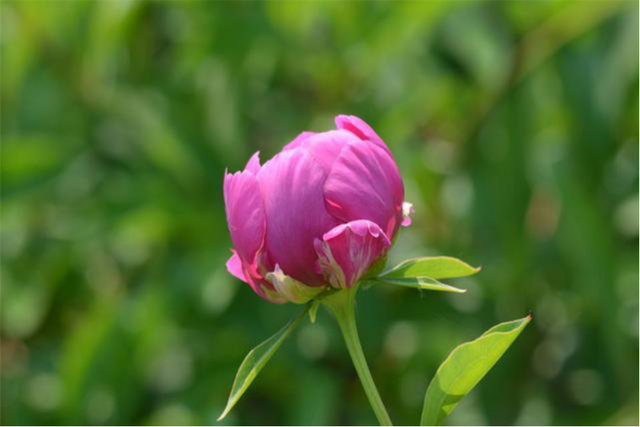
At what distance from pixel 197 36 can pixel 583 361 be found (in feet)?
2.22

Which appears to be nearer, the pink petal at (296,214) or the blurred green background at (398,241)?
the pink petal at (296,214)

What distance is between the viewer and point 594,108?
1.44 meters

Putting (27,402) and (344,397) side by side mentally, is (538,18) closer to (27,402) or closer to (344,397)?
(344,397)

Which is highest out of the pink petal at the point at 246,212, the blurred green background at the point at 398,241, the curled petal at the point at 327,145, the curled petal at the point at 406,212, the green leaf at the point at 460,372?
the curled petal at the point at 327,145

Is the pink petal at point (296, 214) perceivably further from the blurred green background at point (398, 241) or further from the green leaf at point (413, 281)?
the blurred green background at point (398, 241)

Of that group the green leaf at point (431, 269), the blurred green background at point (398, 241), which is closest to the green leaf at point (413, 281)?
the green leaf at point (431, 269)

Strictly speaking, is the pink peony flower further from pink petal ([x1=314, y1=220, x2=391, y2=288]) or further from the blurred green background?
the blurred green background

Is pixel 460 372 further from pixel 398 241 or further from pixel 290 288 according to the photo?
pixel 398 241

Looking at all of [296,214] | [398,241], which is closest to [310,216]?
[296,214]

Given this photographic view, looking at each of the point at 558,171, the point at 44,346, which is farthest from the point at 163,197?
the point at 558,171

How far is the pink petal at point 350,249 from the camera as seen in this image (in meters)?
0.49

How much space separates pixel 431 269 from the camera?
0.50m

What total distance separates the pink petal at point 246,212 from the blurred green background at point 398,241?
0.85m

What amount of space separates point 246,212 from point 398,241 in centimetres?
98
